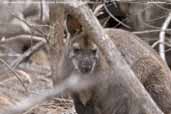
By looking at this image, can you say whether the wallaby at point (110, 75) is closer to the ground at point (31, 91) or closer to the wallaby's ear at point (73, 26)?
the wallaby's ear at point (73, 26)

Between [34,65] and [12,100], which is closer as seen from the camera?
[12,100]

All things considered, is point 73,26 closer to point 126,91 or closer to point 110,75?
point 110,75

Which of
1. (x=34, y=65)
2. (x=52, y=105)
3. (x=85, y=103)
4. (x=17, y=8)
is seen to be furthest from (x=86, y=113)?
(x=17, y=8)

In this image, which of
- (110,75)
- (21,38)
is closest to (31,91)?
(21,38)

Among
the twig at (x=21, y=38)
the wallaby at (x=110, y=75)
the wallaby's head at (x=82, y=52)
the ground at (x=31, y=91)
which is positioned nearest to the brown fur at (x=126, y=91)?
the wallaby at (x=110, y=75)

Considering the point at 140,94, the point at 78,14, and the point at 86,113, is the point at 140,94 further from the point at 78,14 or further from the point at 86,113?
the point at 86,113

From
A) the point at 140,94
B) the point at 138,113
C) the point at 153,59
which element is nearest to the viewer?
the point at 140,94

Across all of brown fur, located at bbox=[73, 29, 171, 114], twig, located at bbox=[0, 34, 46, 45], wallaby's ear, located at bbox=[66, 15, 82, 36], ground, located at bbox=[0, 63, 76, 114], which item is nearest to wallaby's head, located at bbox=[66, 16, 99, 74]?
wallaby's ear, located at bbox=[66, 15, 82, 36]

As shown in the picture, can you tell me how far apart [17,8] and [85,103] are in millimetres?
2814

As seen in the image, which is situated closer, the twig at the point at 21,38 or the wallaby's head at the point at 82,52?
the wallaby's head at the point at 82,52

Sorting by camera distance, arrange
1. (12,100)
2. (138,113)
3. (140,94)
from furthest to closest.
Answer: (12,100)
(138,113)
(140,94)

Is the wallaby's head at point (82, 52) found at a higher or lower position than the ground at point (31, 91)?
lower

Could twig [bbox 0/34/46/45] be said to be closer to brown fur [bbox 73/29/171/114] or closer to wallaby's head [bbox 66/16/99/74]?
brown fur [bbox 73/29/171/114]

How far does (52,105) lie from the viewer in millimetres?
6113
